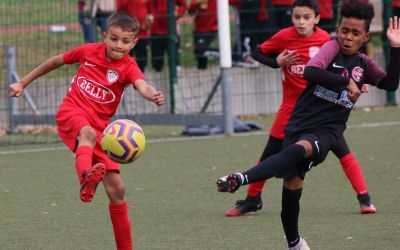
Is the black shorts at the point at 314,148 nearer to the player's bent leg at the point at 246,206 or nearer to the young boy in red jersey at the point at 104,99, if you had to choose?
the young boy in red jersey at the point at 104,99

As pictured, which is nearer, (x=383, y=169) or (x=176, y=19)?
(x=383, y=169)

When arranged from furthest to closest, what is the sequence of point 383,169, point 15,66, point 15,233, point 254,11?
point 254,11 < point 15,66 < point 383,169 < point 15,233

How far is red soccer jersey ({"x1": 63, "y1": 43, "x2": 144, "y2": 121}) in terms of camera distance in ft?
23.5

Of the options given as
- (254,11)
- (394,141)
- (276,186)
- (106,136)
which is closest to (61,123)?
(106,136)

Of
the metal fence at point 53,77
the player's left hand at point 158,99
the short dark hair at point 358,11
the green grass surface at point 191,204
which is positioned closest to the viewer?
the player's left hand at point 158,99

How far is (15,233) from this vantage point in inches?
313

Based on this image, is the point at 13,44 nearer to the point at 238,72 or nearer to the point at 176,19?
the point at 176,19

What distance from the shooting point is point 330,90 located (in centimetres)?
717

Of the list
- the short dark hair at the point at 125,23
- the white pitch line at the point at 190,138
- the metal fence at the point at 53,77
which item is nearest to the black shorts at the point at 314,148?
the short dark hair at the point at 125,23

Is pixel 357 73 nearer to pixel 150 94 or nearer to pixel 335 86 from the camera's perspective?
pixel 335 86

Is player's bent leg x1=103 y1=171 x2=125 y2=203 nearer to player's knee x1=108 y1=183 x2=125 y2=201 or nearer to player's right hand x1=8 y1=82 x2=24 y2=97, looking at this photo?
player's knee x1=108 y1=183 x2=125 y2=201

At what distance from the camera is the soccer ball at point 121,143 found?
671 centimetres

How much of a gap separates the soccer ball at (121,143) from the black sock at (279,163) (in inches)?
27.6

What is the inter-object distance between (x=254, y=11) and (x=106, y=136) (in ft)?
31.8
